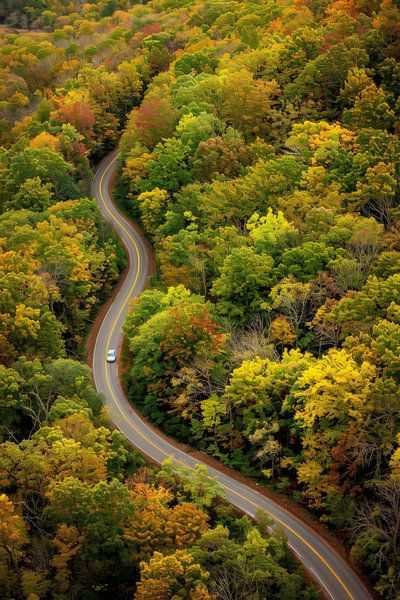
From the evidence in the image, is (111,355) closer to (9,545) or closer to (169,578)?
(9,545)

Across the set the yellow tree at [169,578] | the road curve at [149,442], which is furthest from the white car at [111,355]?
the yellow tree at [169,578]

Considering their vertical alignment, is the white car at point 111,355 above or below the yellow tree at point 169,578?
below

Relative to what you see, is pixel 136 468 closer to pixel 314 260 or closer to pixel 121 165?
pixel 314 260

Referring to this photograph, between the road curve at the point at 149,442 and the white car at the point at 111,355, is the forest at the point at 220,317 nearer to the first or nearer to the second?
the road curve at the point at 149,442

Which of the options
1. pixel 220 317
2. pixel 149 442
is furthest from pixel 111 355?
pixel 220 317

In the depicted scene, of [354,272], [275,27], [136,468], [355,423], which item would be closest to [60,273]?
[136,468]

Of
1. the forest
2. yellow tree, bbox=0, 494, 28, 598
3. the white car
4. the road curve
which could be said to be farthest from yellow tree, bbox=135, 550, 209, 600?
the white car

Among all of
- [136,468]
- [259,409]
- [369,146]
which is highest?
[369,146]
